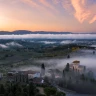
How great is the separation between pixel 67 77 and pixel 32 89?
17.6 ft

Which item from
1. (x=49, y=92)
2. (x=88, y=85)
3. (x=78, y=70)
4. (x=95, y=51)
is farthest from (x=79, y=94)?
(x=95, y=51)

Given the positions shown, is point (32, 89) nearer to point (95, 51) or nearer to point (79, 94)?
point (79, 94)

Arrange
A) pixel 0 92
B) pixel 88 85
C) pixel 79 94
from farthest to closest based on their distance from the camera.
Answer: pixel 88 85, pixel 79 94, pixel 0 92

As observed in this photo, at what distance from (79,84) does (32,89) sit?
182 inches

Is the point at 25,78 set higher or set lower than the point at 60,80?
higher

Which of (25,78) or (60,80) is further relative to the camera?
(60,80)

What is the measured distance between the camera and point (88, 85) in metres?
14.5

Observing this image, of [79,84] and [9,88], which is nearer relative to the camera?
[9,88]

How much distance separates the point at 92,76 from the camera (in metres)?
16.4

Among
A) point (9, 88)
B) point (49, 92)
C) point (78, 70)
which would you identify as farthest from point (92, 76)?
point (9, 88)

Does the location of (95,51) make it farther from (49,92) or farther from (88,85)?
(49,92)

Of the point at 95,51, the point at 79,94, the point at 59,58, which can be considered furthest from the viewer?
the point at 95,51

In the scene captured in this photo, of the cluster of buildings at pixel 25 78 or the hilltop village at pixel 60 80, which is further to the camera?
the cluster of buildings at pixel 25 78

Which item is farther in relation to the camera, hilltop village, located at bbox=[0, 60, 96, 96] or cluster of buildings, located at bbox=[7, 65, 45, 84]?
cluster of buildings, located at bbox=[7, 65, 45, 84]
